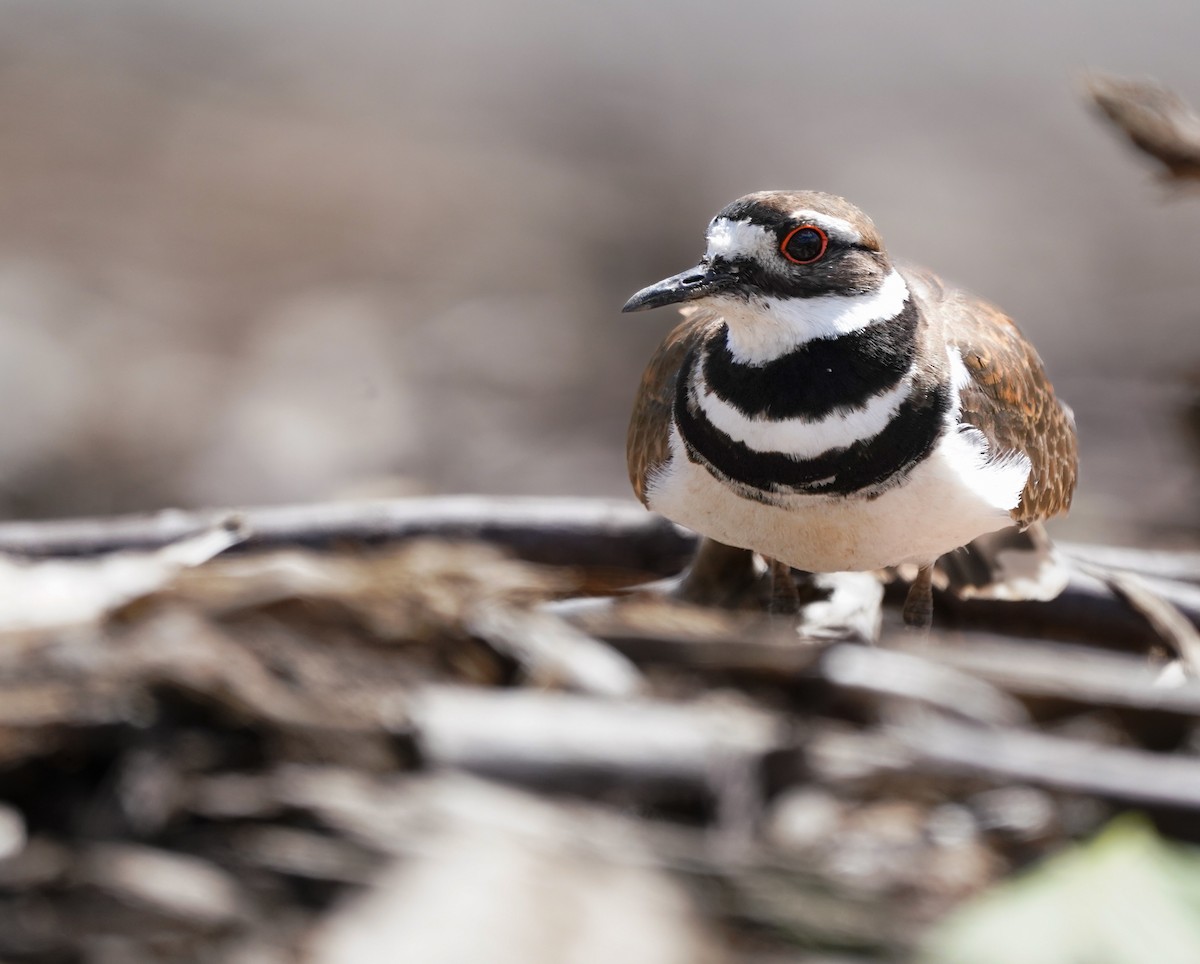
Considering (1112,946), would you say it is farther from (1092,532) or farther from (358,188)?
(358,188)

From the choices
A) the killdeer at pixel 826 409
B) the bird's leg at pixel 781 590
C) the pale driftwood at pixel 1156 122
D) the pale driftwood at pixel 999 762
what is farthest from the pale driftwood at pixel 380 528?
the pale driftwood at pixel 1156 122

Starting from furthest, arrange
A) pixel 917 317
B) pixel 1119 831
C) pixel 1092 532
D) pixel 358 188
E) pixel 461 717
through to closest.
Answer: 1. pixel 358 188
2. pixel 1092 532
3. pixel 917 317
4. pixel 461 717
5. pixel 1119 831

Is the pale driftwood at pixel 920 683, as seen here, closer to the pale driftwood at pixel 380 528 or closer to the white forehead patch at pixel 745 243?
the white forehead patch at pixel 745 243

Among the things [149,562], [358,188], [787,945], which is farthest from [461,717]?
[358,188]

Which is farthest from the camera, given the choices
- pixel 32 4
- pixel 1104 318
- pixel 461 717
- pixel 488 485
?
pixel 32 4

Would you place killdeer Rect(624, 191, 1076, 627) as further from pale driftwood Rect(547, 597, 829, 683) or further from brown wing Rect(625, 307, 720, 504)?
pale driftwood Rect(547, 597, 829, 683)

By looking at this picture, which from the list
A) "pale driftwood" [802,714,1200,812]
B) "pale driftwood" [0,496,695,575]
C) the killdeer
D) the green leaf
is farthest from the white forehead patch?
the green leaf
